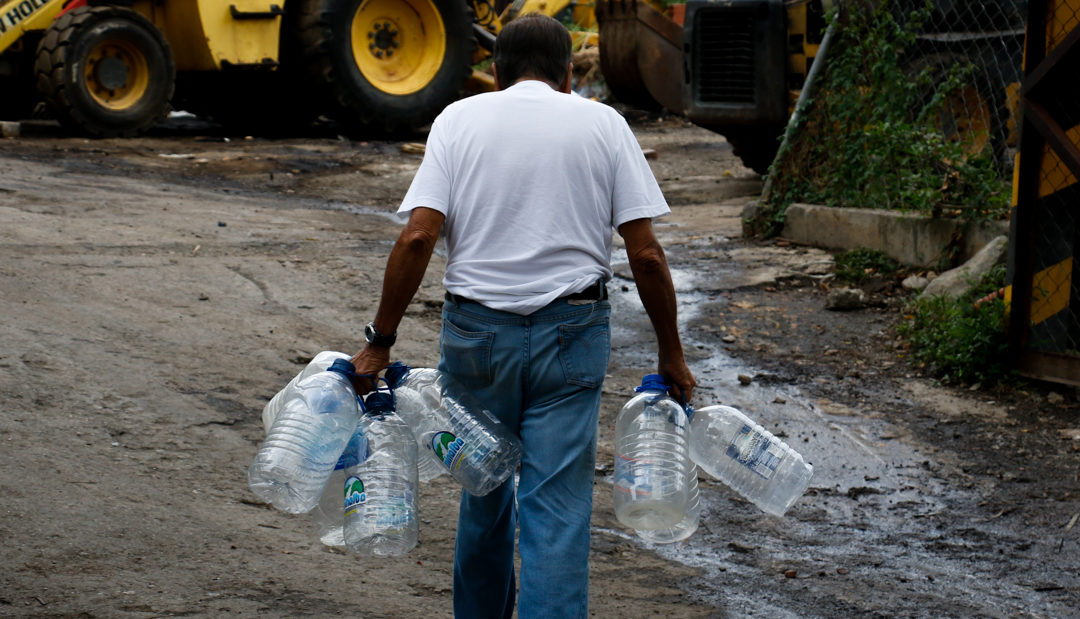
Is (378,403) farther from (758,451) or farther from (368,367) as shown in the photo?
(758,451)

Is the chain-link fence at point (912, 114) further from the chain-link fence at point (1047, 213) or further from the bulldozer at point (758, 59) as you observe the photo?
the chain-link fence at point (1047, 213)

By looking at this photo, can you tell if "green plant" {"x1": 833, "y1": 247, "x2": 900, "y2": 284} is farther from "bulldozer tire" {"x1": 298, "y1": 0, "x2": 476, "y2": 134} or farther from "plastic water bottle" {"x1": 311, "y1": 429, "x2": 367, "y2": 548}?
"bulldozer tire" {"x1": 298, "y1": 0, "x2": 476, "y2": 134}

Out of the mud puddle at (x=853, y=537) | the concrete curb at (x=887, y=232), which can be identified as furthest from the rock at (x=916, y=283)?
the mud puddle at (x=853, y=537)

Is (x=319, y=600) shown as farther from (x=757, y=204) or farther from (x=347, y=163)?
(x=347, y=163)

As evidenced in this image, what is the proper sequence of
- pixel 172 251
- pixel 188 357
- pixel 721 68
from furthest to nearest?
1. pixel 721 68
2. pixel 172 251
3. pixel 188 357

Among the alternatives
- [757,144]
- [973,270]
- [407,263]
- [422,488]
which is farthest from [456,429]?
[757,144]

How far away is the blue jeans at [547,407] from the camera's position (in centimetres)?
272

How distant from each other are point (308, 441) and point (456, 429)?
0.34m

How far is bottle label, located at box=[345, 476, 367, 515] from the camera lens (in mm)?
2707

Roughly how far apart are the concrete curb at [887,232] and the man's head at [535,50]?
4566mm

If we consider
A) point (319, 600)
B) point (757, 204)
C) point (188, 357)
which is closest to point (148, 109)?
point (757, 204)

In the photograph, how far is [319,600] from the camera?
3309mm

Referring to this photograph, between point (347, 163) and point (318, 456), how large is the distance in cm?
892

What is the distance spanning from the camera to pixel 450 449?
9.15 feet
